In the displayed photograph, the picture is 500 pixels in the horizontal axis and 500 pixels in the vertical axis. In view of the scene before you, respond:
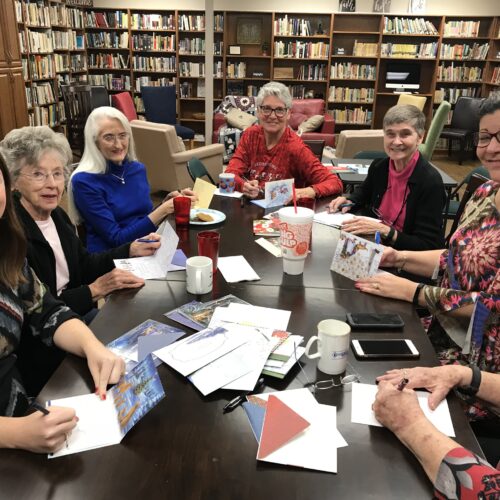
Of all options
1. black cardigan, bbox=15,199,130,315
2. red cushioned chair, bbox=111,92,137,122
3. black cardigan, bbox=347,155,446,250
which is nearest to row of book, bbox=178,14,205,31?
red cushioned chair, bbox=111,92,137,122

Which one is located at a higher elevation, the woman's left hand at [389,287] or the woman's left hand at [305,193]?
the woman's left hand at [305,193]

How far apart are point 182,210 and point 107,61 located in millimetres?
7088

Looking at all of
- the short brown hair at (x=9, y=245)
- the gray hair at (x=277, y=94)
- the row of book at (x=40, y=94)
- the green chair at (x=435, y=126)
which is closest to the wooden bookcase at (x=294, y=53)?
the row of book at (x=40, y=94)

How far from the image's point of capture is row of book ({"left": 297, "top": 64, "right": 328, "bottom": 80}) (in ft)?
26.3

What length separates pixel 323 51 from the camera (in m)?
7.85

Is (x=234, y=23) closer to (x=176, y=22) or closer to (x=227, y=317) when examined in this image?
(x=176, y=22)

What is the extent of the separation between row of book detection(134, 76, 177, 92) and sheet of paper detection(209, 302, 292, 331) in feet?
25.0

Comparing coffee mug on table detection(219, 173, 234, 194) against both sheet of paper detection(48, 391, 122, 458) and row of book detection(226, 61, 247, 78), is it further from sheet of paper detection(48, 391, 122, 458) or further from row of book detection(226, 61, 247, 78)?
row of book detection(226, 61, 247, 78)

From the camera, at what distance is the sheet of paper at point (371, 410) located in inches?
38.7

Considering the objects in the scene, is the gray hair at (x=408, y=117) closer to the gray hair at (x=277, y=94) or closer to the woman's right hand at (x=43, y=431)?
the gray hair at (x=277, y=94)

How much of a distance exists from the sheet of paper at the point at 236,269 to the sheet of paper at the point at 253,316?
8.4 inches

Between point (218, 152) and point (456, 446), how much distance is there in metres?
4.91

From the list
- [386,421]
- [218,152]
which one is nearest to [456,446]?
[386,421]

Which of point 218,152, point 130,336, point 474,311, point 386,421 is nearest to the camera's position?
point 386,421
